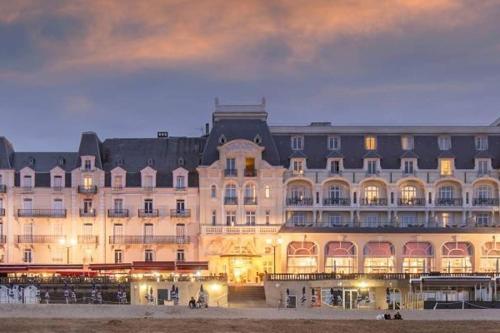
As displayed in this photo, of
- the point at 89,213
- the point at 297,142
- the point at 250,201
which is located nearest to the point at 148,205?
the point at 89,213

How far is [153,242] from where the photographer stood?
98.5 meters

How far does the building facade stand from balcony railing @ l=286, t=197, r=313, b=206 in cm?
11

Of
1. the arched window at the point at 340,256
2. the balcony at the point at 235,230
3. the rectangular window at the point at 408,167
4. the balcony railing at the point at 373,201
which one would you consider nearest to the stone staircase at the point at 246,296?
the balcony at the point at 235,230

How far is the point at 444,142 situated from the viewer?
10156cm

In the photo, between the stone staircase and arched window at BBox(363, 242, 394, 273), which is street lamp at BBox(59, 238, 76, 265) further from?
arched window at BBox(363, 242, 394, 273)

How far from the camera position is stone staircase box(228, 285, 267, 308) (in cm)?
8288

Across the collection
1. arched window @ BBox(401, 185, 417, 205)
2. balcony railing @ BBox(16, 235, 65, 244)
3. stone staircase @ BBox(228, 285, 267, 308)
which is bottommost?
stone staircase @ BBox(228, 285, 267, 308)

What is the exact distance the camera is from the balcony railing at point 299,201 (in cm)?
9931

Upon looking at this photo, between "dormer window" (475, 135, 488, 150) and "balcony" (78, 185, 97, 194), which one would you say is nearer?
"balcony" (78, 185, 97, 194)

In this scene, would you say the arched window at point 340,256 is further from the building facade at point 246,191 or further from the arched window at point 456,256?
the arched window at point 456,256

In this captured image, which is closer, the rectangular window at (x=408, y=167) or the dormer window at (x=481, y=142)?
the rectangular window at (x=408, y=167)

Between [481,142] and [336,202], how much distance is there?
1552cm

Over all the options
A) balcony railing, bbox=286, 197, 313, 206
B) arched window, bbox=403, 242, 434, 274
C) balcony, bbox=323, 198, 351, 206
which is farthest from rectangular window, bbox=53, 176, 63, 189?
arched window, bbox=403, 242, 434, 274

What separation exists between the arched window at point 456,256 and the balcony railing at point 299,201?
1343cm
